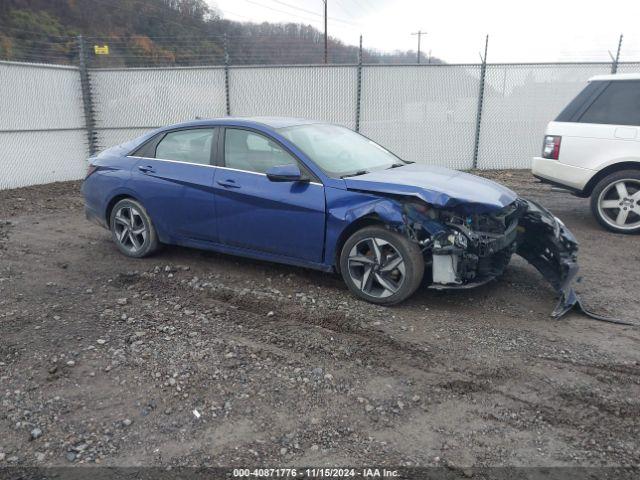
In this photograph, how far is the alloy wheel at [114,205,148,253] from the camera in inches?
233

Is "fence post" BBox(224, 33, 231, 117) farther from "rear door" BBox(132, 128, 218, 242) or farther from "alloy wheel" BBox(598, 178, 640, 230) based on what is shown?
"alloy wheel" BBox(598, 178, 640, 230)

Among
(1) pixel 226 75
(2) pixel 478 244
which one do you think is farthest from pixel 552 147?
(1) pixel 226 75

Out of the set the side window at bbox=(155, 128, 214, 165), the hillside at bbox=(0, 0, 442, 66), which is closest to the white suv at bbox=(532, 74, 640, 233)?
the side window at bbox=(155, 128, 214, 165)

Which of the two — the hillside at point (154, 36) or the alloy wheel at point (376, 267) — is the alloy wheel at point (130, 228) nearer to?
the alloy wheel at point (376, 267)

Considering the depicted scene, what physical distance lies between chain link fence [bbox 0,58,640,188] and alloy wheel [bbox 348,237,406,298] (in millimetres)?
8077

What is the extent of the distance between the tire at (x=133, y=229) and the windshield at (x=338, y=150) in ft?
6.12

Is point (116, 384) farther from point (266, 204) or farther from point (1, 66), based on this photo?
point (1, 66)

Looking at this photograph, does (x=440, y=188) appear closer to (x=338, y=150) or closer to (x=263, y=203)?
(x=338, y=150)

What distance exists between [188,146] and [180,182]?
42 centimetres

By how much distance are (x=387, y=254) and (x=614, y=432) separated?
6.93ft

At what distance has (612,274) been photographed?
18.0 ft

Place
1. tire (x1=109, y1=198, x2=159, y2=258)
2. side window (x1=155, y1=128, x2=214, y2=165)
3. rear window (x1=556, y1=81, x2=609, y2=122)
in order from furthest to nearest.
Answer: rear window (x1=556, y1=81, x2=609, y2=122) < tire (x1=109, y1=198, x2=159, y2=258) < side window (x1=155, y1=128, x2=214, y2=165)

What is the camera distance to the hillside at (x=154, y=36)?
14031 mm

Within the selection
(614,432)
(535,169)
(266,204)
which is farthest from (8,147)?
(614,432)
